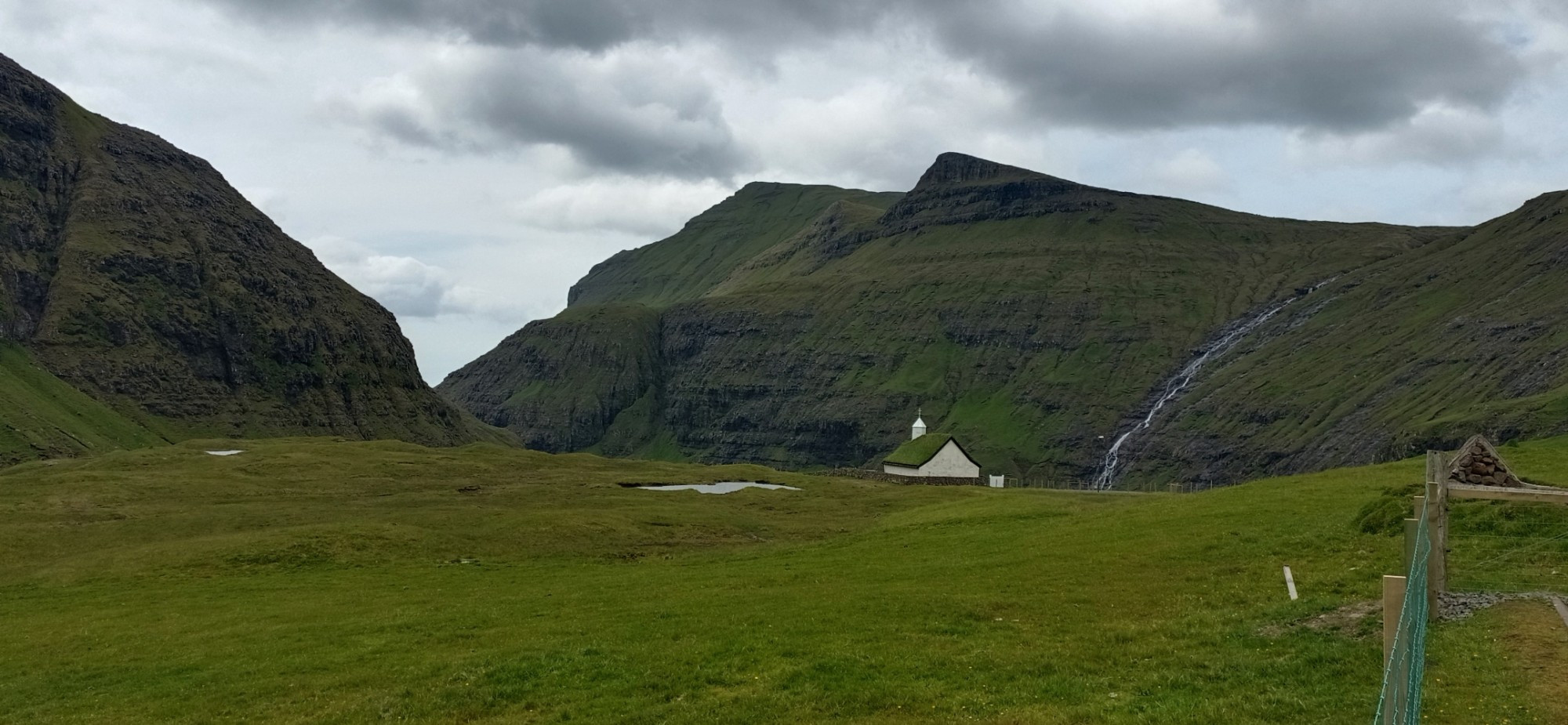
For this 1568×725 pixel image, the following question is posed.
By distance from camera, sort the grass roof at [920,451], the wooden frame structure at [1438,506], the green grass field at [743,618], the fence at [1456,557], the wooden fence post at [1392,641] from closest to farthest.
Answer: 1. the wooden fence post at [1392,641]
2. the fence at [1456,557]
3. the green grass field at [743,618]
4. the wooden frame structure at [1438,506]
5. the grass roof at [920,451]

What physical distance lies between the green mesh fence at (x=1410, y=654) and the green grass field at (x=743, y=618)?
0.81m

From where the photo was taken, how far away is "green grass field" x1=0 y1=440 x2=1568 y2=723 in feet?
67.5

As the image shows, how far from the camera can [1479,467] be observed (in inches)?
1335

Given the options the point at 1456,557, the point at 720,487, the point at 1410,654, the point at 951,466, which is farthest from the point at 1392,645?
the point at 951,466

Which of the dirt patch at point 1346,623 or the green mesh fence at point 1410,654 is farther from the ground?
the green mesh fence at point 1410,654

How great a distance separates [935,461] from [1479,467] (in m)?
101

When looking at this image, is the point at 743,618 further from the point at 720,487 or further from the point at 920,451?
the point at 920,451

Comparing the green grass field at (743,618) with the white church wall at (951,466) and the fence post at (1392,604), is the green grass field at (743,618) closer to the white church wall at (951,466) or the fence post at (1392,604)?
the fence post at (1392,604)

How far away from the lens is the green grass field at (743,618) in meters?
20.6

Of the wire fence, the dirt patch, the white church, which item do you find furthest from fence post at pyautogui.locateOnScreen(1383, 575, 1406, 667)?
the white church

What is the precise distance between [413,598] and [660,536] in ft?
75.8

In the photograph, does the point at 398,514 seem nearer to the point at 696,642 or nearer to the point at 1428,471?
the point at 696,642

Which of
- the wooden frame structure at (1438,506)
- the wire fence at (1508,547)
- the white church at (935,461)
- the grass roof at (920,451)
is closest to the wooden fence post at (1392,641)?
the wooden frame structure at (1438,506)

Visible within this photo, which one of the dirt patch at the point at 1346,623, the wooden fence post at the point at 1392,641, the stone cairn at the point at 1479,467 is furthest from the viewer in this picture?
the stone cairn at the point at 1479,467
